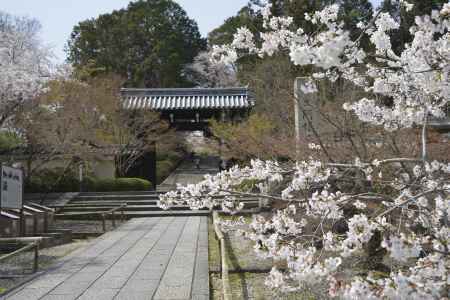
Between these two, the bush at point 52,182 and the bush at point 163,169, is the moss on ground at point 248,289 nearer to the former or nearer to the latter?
the bush at point 52,182

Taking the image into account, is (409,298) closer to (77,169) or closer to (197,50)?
(77,169)

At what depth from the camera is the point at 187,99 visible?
19.6 metres

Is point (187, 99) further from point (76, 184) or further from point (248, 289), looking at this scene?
point (248, 289)

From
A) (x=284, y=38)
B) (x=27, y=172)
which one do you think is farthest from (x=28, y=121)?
(x=284, y=38)

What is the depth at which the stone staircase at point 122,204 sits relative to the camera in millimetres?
13977

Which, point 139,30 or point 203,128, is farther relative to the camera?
point 139,30

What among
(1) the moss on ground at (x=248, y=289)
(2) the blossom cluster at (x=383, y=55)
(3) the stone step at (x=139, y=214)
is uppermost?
(2) the blossom cluster at (x=383, y=55)

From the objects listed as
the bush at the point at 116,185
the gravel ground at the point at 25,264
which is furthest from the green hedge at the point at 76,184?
the gravel ground at the point at 25,264

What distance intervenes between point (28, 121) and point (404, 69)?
12.4m

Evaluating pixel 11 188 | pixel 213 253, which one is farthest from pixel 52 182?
pixel 213 253

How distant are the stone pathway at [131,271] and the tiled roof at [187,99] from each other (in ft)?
29.7

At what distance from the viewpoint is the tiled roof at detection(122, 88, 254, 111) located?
18.8 meters

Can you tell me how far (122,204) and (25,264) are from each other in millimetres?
7290

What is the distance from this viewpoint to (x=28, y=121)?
13930 millimetres
